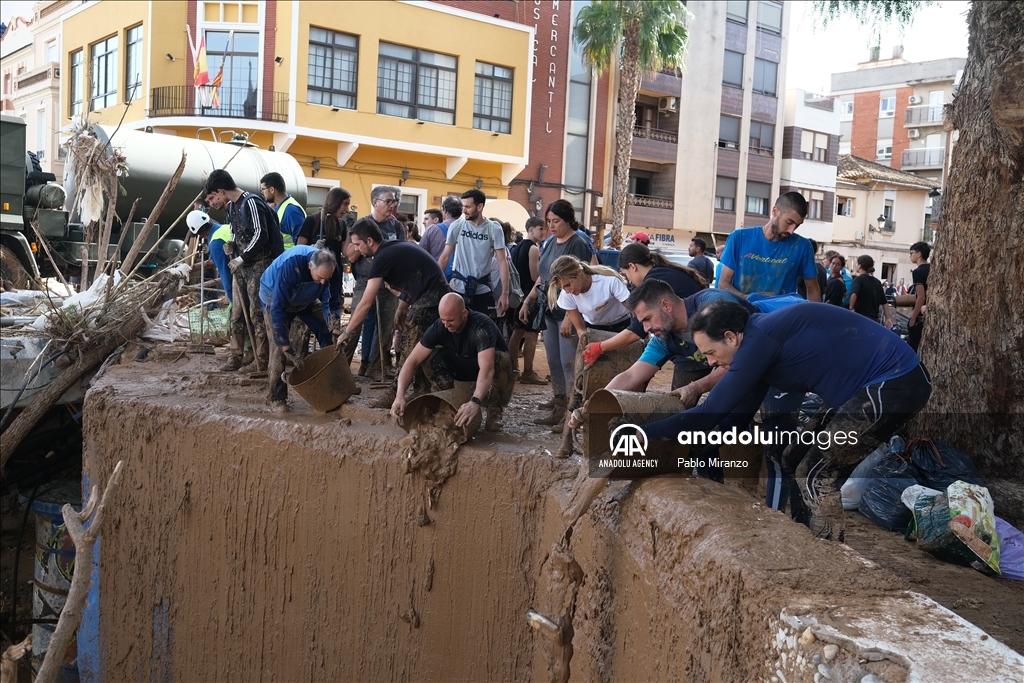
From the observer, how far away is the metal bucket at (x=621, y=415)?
418cm

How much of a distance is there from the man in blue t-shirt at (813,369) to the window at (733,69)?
28.9 meters

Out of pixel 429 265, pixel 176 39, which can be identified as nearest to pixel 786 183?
pixel 176 39

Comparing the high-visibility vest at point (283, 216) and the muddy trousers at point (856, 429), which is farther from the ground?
the high-visibility vest at point (283, 216)

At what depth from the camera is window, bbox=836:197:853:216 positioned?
118 ft

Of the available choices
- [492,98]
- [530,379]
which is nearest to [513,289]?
[530,379]

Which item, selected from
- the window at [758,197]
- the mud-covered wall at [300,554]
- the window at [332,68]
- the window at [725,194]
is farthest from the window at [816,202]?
the mud-covered wall at [300,554]

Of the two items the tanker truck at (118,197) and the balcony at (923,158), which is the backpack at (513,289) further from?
the balcony at (923,158)

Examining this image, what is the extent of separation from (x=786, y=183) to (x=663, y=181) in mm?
5737

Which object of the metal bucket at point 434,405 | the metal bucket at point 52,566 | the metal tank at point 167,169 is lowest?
the metal bucket at point 52,566

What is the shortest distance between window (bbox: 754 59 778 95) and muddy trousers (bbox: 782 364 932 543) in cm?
2998

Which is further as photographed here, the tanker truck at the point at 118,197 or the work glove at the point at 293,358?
the tanker truck at the point at 118,197

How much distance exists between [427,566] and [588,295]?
2.00 meters

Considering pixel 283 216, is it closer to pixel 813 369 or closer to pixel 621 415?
pixel 621 415

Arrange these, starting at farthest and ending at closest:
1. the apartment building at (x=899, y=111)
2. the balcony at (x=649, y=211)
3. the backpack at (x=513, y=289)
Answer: the apartment building at (x=899, y=111), the balcony at (x=649, y=211), the backpack at (x=513, y=289)
